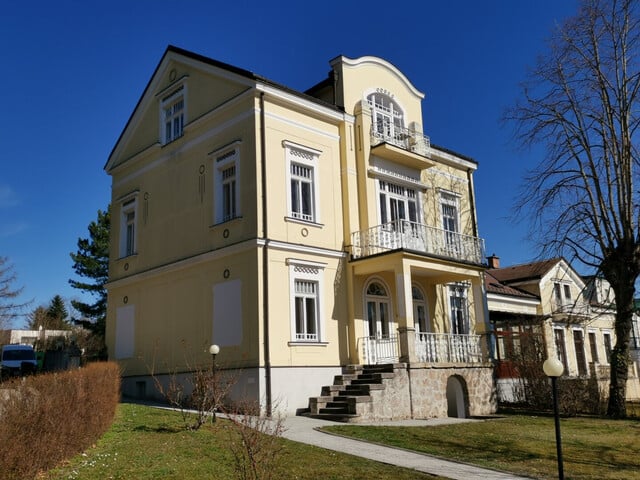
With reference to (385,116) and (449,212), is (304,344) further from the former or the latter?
(449,212)

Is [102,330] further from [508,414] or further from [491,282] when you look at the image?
[508,414]

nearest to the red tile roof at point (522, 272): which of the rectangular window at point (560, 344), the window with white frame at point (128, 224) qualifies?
the rectangular window at point (560, 344)

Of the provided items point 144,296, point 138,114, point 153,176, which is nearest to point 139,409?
point 144,296

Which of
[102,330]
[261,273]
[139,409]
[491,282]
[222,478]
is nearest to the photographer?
[222,478]

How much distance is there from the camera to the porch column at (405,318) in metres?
17.6

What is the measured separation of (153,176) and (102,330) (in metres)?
21.4

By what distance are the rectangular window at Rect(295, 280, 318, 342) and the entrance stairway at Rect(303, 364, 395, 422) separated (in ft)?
4.94

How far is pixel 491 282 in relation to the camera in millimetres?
32344

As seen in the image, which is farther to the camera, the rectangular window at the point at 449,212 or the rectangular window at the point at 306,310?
the rectangular window at the point at 449,212

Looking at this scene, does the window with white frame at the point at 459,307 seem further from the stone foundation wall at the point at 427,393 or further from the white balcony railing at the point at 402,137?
the white balcony railing at the point at 402,137

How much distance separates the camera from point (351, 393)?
16.9 metres

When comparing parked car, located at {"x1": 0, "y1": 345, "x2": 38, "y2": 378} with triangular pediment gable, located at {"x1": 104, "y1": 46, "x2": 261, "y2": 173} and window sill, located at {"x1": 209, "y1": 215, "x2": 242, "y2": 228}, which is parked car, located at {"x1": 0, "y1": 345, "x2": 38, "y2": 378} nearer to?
triangular pediment gable, located at {"x1": 104, "y1": 46, "x2": 261, "y2": 173}

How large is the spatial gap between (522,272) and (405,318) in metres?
20.0

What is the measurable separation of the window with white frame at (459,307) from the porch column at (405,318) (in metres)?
5.44
